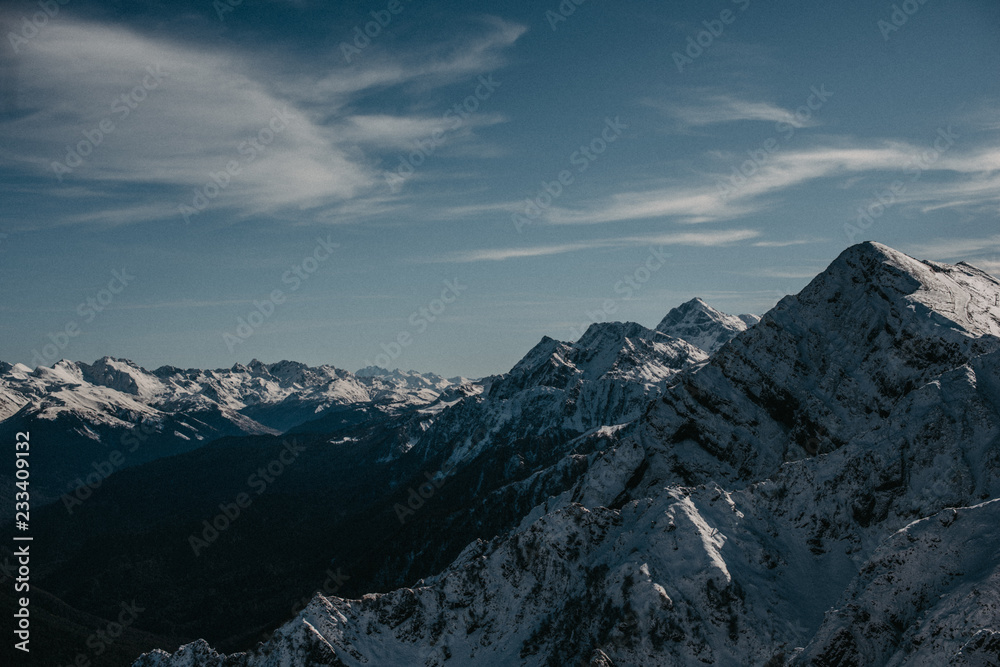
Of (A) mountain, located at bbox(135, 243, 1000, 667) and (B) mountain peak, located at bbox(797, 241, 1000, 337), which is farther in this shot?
(B) mountain peak, located at bbox(797, 241, 1000, 337)

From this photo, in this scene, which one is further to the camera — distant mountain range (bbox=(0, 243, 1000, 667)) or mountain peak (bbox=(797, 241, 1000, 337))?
mountain peak (bbox=(797, 241, 1000, 337))

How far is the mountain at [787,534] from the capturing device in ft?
168

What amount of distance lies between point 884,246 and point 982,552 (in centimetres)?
8077

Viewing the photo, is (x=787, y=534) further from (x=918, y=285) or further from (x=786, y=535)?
(x=918, y=285)

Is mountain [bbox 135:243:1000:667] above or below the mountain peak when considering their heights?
below

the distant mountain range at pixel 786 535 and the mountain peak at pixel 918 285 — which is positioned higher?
the mountain peak at pixel 918 285

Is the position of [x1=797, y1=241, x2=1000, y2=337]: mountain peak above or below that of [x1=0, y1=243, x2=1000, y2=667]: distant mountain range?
above

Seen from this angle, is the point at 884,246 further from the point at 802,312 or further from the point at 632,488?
the point at 632,488

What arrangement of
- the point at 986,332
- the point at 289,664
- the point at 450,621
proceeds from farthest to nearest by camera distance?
the point at 986,332
the point at 450,621
the point at 289,664

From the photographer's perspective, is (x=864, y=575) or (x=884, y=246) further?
(x=884, y=246)

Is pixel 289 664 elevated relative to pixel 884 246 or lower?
lower

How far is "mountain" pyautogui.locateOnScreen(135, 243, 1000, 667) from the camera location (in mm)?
51128

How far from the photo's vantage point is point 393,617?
89688mm

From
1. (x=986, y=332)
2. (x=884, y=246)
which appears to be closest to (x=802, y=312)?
(x=884, y=246)
